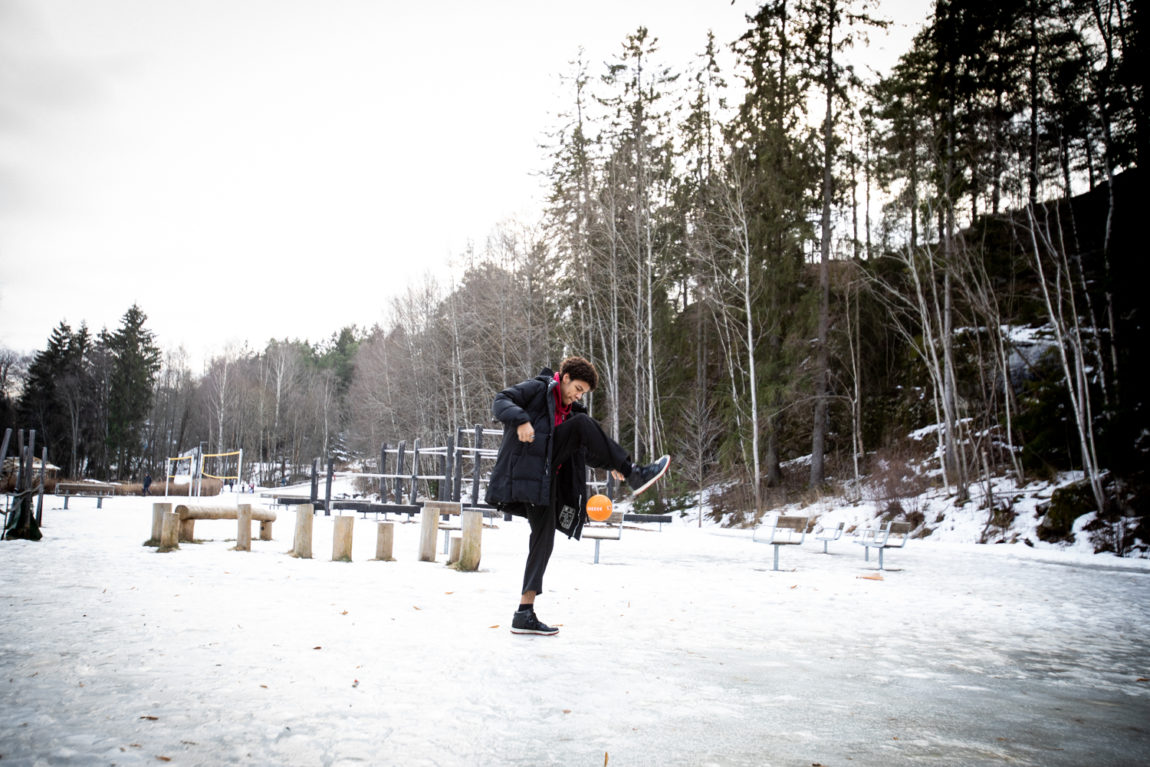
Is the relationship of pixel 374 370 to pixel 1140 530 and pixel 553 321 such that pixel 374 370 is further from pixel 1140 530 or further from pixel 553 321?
pixel 1140 530

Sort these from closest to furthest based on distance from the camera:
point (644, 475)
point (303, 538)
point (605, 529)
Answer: point (644, 475) → point (303, 538) → point (605, 529)

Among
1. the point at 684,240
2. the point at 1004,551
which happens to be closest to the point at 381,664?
the point at 1004,551

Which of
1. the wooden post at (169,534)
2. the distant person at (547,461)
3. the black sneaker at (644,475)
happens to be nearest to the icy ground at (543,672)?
the distant person at (547,461)

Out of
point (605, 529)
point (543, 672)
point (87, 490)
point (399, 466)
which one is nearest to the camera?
point (543, 672)

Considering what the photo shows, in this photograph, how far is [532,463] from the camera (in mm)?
4637

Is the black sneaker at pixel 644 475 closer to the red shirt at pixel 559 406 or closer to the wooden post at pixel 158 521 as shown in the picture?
the red shirt at pixel 559 406

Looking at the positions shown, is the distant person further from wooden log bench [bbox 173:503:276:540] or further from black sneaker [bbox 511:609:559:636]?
wooden log bench [bbox 173:503:276:540]

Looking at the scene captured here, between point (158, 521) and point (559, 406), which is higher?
point (559, 406)

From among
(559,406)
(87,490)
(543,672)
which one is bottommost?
(87,490)

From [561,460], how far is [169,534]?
24.0 ft

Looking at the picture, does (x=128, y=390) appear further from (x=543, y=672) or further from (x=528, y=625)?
(x=543, y=672)

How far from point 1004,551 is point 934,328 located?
37.6 feet

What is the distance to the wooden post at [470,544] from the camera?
8.39m

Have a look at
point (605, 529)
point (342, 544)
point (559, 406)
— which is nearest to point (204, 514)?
point (342, 544)
